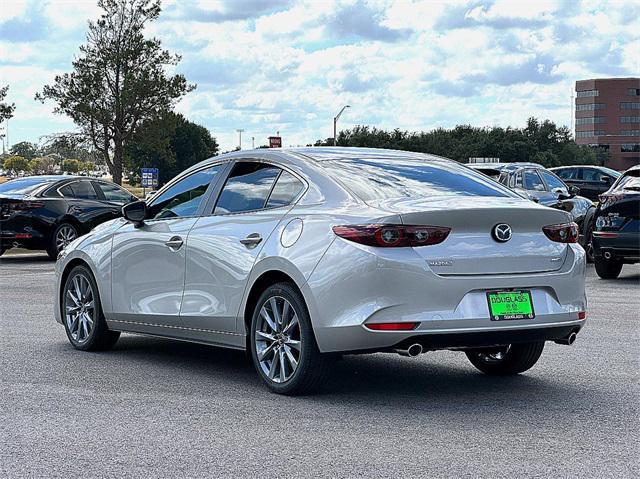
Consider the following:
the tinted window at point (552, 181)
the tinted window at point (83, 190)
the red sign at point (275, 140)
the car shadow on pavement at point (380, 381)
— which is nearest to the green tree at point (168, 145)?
the red sign at point (275, 140)

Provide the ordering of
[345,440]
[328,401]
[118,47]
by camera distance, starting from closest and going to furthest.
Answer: [345,440] → [328,401] → [118,47]

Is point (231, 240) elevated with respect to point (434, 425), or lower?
elevated

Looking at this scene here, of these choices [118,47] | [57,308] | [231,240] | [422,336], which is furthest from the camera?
[118,47]

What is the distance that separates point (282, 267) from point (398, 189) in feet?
3.02

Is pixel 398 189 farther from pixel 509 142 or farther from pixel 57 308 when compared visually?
pixel 509 142

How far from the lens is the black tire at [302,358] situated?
273 inches

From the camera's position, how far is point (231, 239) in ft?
25.4

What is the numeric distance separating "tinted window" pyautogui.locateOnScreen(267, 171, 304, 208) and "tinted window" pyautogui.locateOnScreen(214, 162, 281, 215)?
74mm

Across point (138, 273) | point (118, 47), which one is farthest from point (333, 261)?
point (118, 47)

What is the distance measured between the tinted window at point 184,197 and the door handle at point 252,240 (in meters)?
0.93

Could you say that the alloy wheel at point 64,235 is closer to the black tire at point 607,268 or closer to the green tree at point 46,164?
the black tire at point 607,268

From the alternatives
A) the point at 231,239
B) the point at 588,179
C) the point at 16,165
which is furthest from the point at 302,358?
the point at 16,165

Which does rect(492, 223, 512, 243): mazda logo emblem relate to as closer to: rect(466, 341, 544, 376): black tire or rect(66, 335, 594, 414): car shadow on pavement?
rect(66, 335, 594, 414): car shadow on pavement

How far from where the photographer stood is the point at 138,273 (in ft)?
28.6
